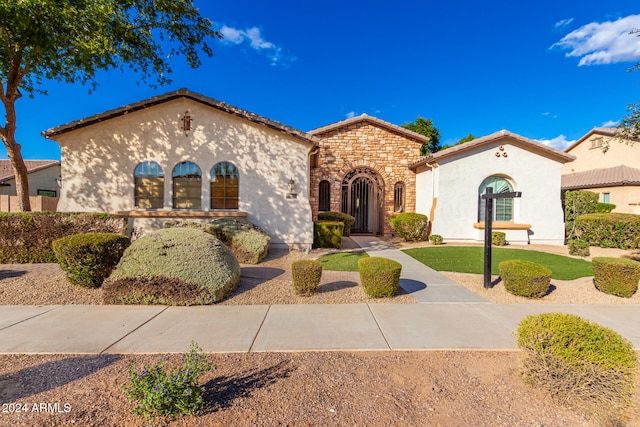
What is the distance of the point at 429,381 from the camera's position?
3.00 m

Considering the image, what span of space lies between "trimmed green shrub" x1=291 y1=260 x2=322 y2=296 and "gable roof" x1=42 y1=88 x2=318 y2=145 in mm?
5940

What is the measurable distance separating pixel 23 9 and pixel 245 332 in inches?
393

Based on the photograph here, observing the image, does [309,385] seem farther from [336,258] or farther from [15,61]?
[15,61]

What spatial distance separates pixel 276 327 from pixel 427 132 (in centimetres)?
2744

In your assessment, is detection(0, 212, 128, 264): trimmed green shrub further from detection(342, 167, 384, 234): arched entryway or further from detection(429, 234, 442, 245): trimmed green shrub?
→ detection(429, 234, 442, 245): trimmed green shrub

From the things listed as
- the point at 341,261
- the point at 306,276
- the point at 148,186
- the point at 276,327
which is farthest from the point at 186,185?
the point at 276,327

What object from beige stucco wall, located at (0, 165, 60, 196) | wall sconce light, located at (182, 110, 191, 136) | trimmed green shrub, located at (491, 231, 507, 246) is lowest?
trimmed green shrub, located at (491, 231, 507, 246)

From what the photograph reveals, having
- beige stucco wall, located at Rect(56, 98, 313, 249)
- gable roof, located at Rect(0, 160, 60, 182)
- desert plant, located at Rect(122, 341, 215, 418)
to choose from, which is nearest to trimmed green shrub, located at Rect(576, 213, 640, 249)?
beige stucco wall, located at Rect(56, 98, 313, 249)

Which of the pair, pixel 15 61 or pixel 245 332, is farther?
pixel 15 61

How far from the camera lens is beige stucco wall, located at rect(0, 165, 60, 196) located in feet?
70.6

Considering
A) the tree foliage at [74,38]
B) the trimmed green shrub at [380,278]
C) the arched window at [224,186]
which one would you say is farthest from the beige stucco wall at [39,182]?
the trimmed green shrub at [380,278]

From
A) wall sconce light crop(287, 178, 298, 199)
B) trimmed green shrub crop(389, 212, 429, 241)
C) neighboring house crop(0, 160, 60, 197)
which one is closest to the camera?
wall sconce light crop(287, 178, 298, 199)

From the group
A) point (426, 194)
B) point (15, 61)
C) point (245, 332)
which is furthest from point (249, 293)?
point (426, 194)

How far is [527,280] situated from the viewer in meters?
5.80
